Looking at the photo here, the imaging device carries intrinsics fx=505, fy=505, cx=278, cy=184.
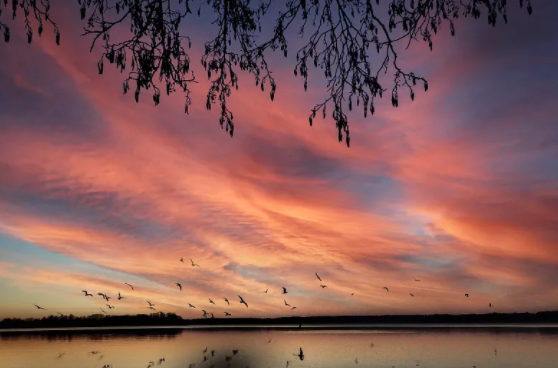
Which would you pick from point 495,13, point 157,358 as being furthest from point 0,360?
point 495,13

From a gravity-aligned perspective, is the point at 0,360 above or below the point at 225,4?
below

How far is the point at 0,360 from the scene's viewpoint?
158 feet

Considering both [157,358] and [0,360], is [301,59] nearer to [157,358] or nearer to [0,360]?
→ [157,358]

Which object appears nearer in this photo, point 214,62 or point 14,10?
point 14,10

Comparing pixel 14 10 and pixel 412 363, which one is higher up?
pixel 14 10

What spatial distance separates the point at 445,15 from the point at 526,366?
38596 millimetres

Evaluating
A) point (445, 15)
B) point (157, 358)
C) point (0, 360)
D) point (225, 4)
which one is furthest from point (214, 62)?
point (0, 360)

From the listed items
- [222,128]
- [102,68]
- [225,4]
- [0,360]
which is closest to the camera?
[102,68]

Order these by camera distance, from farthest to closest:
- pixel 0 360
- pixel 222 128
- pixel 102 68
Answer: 1. pixel 0 360
2. pixel 222 128
3. pixel 102 68

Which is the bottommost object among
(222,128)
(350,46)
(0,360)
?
(0,360)

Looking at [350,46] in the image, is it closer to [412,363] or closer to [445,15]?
[445,15]

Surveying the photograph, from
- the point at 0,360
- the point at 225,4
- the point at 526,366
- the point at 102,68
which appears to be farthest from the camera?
the point at 0,360

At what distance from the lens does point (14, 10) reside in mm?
7262

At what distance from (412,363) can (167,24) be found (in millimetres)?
39193
